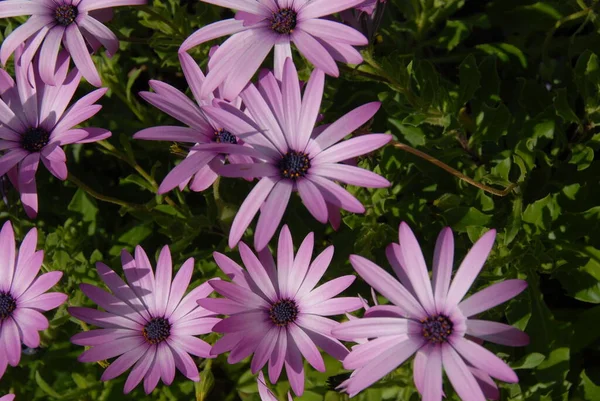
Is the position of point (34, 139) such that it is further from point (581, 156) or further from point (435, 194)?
point (581, 156)

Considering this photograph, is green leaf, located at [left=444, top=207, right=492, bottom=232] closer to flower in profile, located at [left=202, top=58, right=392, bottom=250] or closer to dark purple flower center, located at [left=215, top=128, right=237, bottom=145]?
flower in profile, located at [left=202, top=58, right=392, bottom=250]

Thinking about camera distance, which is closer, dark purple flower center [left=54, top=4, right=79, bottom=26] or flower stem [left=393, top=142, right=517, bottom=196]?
flower stem [left=393, top=142, right=517, bottom=196]

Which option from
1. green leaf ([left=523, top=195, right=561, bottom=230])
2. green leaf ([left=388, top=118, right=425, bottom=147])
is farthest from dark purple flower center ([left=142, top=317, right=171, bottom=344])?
green leaf ([left=523, top=195, right=561, bottom=230])

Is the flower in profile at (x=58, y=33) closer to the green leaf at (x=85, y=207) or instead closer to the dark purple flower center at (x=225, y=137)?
the dark purple flower center at (x=225, y=137)

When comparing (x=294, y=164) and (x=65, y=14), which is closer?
(x=294, y=164)

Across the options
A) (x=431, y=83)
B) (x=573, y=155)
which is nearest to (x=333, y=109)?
(x=431, y=83)

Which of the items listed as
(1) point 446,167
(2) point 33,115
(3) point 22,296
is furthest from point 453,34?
(3) point 22,296

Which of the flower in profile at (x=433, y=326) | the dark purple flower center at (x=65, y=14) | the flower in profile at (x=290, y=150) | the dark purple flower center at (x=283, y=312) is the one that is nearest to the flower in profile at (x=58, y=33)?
the dark purple flower center at (x=65, y=14)
